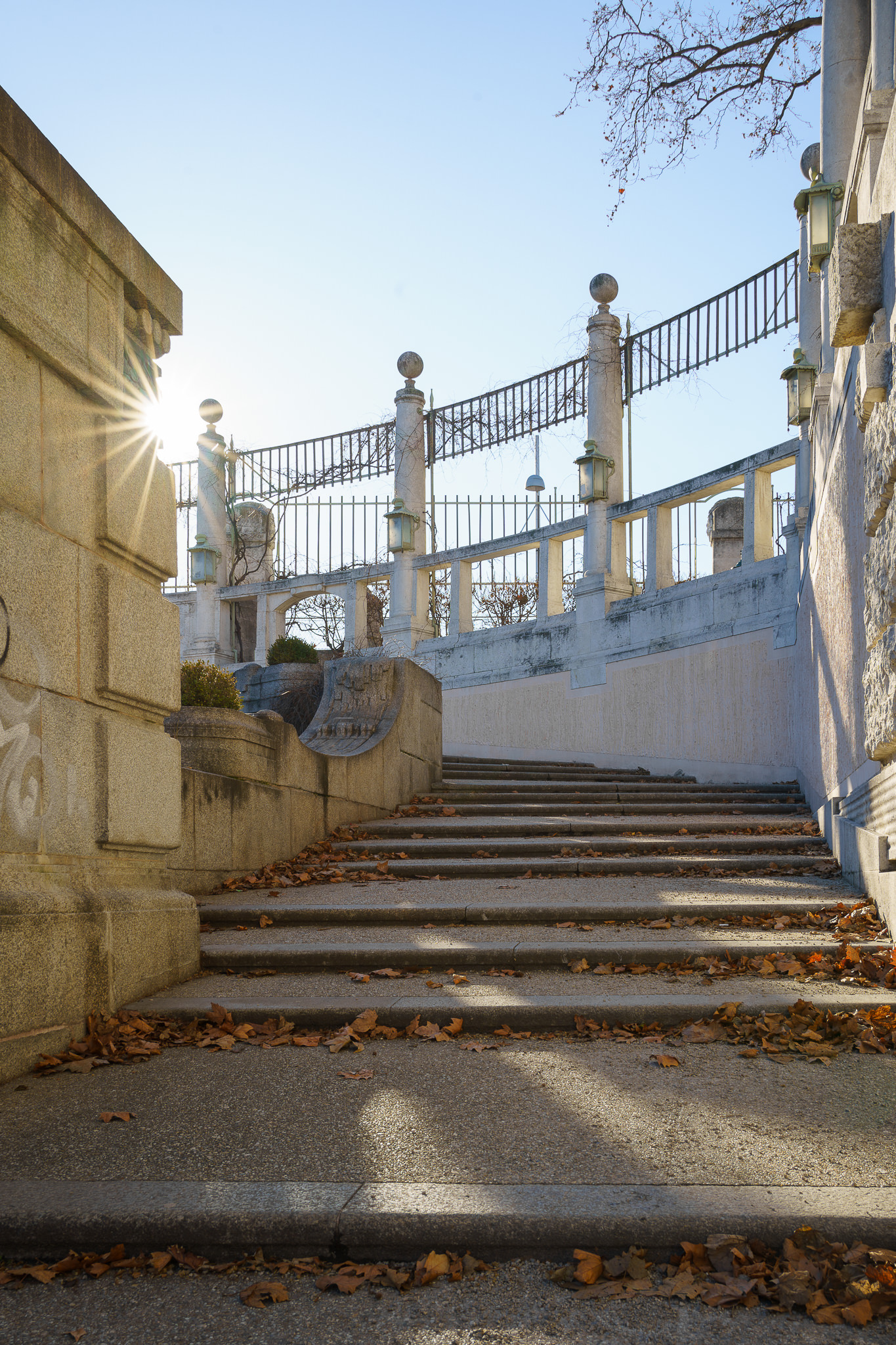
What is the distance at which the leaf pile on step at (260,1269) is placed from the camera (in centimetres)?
214

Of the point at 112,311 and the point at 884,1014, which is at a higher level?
the point at 112,311

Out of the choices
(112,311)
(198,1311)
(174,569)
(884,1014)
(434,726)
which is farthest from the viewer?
(434,726)

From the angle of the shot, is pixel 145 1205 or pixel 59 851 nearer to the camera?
pixel 145 1205

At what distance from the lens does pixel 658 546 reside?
1349 centimetres

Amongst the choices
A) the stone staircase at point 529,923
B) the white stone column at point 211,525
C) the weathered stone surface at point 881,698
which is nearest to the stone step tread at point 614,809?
the stone staircase at point 529,923

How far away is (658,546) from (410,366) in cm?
610

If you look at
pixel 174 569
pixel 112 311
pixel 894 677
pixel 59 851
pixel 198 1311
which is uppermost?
pixel 112 311

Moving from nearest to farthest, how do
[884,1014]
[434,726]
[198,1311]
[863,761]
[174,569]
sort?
[198,1311], [884,1014], [174,569], [863,761], [434,726]

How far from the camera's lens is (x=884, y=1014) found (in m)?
3.67

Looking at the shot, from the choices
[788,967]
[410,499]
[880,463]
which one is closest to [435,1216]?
[788,967]

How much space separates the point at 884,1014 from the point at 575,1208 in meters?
1.90

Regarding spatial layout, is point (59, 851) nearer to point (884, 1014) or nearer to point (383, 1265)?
point (383, 1265)

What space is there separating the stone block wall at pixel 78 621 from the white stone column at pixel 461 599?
11419 millimetres

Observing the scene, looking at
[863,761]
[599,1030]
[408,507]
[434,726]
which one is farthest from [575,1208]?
[408,507]
